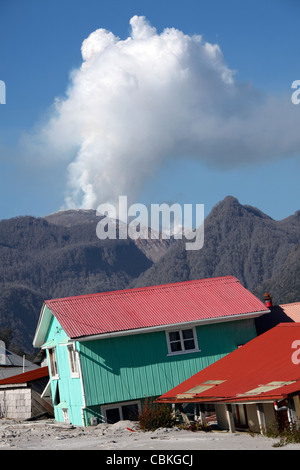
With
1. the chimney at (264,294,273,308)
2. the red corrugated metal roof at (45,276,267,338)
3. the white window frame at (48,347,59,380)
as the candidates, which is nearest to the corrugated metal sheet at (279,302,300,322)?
the chimney at (264,294,273,308)

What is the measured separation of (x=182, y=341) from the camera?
31.2m

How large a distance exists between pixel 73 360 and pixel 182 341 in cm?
493

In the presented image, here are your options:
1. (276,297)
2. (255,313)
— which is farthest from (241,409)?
(276,297)

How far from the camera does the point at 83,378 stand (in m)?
29.5

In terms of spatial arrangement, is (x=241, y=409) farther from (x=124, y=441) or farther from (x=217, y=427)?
(x=124, y=441)

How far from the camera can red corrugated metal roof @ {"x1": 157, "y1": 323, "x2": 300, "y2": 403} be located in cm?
2055

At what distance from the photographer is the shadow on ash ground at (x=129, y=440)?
1822cm

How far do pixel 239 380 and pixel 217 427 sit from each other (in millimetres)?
2488

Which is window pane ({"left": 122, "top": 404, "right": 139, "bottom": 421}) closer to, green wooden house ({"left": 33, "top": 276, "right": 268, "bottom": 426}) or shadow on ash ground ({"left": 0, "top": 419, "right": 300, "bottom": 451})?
green wooden house ({"left": 33, "top": 276, "right": 268, "bottom": 426})

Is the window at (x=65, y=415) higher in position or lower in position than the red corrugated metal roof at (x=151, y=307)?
lower

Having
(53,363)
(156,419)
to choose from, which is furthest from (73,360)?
(156,419)

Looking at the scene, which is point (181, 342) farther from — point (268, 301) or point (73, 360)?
point (268, 301)

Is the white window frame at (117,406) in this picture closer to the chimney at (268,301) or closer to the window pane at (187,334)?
the window pane at (187,334)

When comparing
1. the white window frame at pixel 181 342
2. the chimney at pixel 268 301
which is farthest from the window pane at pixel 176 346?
the chimney at pixel 268 301
